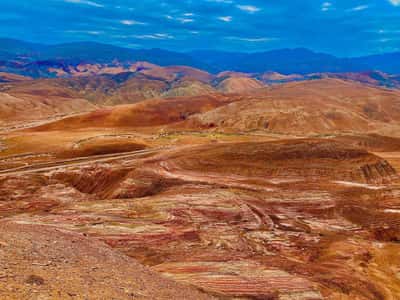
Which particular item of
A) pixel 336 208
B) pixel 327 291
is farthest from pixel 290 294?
pixel 336 208

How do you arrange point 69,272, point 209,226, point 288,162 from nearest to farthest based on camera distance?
point 69,272
point 209,226
point 288,162

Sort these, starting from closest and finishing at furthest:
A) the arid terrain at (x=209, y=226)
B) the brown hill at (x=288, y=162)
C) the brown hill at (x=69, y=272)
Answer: the brown hill at (x=69, y=272), the arid terrain at (x=209, y=226), the brown hill at (x=288, y=162)

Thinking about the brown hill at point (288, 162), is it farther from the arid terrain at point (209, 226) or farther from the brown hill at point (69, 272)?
the brown hill at point (69, 272)

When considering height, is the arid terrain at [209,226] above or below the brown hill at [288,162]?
below

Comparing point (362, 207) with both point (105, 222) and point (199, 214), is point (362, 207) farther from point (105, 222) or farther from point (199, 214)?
point (105, 222)

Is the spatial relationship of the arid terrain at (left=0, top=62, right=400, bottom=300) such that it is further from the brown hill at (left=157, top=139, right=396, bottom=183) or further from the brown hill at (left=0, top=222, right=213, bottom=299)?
the brown hill at (left=157, top=139, right=396, bottom=183)

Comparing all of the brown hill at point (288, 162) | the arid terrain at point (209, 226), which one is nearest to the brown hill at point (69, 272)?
the arid terrain at point (209, 226)

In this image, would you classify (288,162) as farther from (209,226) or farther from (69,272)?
(69,272)

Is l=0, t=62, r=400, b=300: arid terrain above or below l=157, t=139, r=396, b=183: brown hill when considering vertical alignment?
below

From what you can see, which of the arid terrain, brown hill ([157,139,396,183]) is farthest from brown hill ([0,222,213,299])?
brown hill ([157,139,396,183])

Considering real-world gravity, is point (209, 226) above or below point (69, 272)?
below

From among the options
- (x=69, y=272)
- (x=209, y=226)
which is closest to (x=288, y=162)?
(x=209, y=226)
